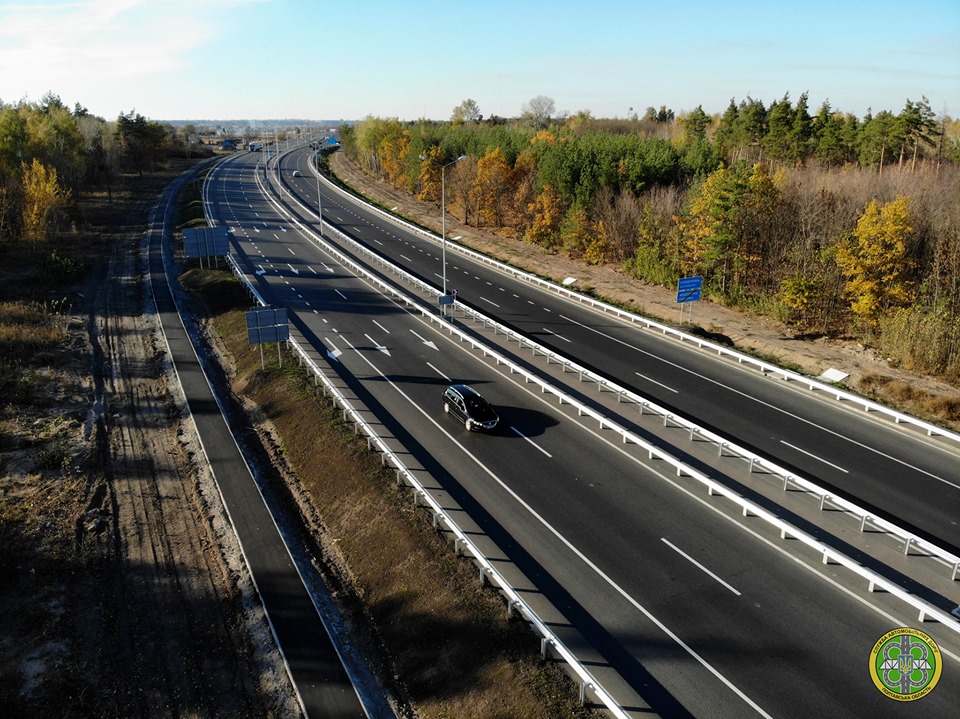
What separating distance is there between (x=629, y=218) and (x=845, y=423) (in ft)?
128

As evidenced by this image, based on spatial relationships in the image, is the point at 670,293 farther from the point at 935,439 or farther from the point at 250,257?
the point at 250,257

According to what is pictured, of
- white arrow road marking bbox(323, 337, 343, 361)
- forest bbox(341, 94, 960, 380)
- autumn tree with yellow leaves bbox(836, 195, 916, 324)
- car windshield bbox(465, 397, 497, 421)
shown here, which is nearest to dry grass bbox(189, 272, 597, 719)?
car windshield bbox(465, 397, 497, 421)

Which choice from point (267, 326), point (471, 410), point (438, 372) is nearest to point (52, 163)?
point (267, 326)

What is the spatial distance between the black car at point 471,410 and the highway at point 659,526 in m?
0.62

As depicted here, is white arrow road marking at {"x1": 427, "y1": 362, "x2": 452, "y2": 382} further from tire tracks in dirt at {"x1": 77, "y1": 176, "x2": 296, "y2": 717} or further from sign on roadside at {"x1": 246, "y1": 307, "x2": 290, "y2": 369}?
tire tracks in dirt at {"x1": 77, "y1": 176, "x2": 296, "y2": 717}

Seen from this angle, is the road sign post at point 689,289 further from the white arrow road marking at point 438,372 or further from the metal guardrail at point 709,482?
the white arrow road marking at point 438,372

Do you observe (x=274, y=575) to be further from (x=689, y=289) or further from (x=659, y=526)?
(x=689, y=289)

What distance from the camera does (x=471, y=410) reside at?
1119 inches

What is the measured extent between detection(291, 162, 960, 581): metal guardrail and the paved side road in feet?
56.6

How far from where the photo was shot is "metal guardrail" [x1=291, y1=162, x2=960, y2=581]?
19469 millimetres

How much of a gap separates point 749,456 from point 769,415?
643cm

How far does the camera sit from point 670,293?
181 feet

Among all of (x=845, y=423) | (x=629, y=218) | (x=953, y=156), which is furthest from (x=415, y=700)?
(x=953, y=156)

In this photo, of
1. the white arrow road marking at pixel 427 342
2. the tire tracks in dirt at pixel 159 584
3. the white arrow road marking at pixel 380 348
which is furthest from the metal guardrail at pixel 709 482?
the tire tracks in dirt at pixel 159 584
